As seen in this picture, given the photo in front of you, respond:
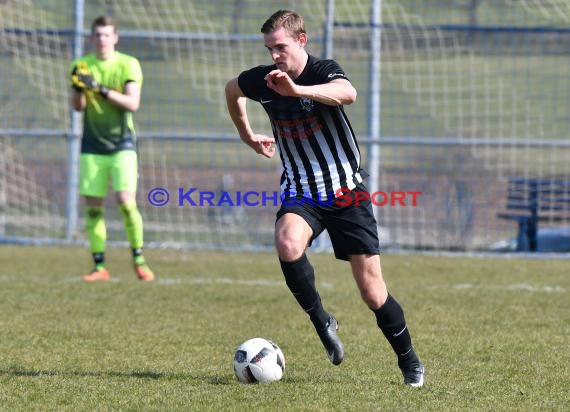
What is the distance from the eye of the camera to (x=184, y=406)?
4512 millimetres

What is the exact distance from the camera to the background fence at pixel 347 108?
491 inches

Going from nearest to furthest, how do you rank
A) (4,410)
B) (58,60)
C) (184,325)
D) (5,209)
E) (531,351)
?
(4,410)
(531,351)
(184,325)
(5,209)
(58,60)

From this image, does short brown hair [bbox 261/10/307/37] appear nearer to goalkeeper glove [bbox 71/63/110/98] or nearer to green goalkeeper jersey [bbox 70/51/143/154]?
goalkeeper glove [bbox 71/63/110/98]

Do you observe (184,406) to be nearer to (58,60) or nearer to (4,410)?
(4,410)

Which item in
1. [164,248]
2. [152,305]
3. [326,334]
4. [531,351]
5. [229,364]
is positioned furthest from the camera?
[164,248]

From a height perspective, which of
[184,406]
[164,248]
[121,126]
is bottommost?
[164,248]

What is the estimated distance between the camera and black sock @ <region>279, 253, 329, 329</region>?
5086 millimetres

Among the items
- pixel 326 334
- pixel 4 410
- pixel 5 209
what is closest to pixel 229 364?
pixel 326 334

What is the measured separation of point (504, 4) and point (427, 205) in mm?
3083

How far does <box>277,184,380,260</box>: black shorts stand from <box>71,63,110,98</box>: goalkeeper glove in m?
4.20

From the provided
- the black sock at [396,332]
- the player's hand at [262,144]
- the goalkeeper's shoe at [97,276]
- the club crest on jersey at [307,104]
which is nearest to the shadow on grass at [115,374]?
the black sock at [396,332]

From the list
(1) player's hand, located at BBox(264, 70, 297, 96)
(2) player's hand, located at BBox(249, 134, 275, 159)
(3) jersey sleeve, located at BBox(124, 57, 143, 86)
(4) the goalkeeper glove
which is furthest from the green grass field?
(3) jersey sleeve, located at BBox(124, 57, 143, 86)

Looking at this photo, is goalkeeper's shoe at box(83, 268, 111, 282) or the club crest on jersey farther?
goalkeeper's shoe at box(83, 268, 111, 282)

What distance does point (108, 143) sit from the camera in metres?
9.31
